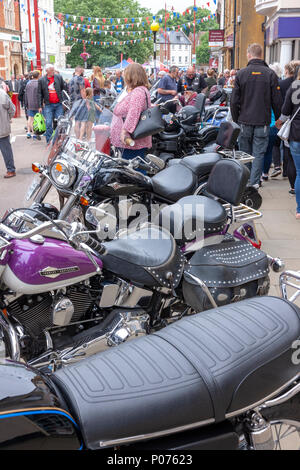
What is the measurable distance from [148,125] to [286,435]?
3864 mm

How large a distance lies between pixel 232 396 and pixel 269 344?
0.24 metres

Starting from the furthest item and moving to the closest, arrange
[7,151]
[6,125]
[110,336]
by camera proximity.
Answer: [7,151] < [6,125] < [110,336]

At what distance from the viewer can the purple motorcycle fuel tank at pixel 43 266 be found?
8.23ft

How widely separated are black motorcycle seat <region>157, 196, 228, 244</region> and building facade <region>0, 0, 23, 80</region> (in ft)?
123

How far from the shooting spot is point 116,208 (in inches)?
167

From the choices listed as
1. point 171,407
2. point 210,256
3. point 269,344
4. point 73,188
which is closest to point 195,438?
point 171,407

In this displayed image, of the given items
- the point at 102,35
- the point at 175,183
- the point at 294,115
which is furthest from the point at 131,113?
the point at 102,35

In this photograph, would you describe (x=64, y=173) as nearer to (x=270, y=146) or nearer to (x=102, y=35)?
(x=270, y=146)

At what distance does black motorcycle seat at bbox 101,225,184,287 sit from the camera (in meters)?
2.82

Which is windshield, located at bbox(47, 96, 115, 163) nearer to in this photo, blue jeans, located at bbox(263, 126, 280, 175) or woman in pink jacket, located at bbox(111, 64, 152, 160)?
woman in pink jacket, located at bbox(111, 64, 152, 160)

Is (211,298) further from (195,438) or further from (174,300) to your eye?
(195,438)

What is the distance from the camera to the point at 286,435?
6.28 ft

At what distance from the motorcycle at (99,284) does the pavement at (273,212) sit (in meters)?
1.15

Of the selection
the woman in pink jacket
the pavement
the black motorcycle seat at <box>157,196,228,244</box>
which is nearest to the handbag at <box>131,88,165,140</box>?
the woman in pink jacket
